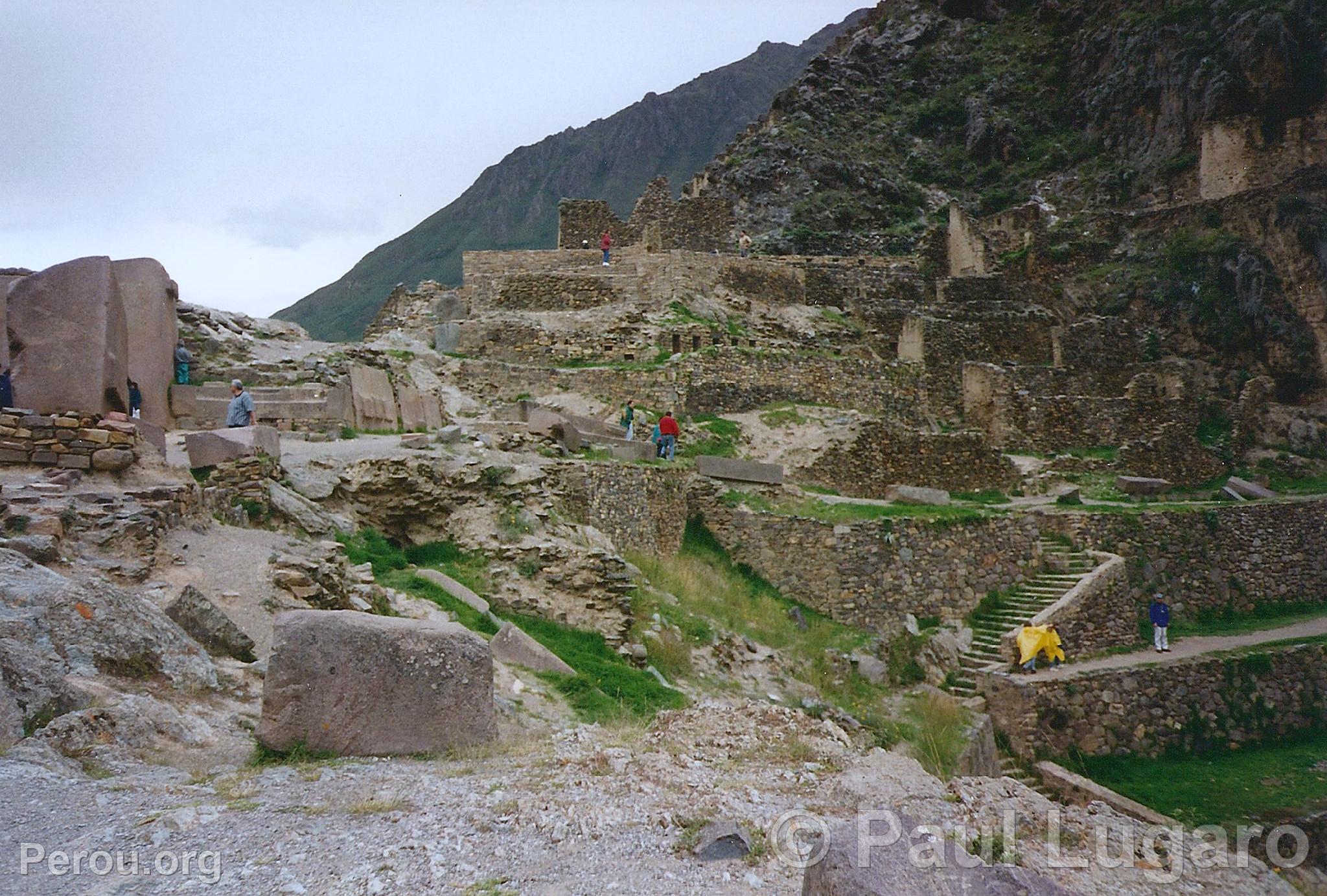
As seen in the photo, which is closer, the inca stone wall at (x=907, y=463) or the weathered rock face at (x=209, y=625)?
the weathered rock face at (x=209, y=625)

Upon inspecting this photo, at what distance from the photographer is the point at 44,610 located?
6.00m

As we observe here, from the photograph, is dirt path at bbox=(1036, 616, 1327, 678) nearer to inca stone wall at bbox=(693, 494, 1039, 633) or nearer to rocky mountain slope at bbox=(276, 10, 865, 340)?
inca stone wall at bbox=(693, 494, 1039, 633)

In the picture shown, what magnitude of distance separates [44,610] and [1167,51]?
1718 inches

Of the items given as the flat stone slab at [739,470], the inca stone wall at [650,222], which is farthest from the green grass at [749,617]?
the inca stone wall at [650,222]

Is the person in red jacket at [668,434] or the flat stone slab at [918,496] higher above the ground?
the person in red jacket at [668,434]

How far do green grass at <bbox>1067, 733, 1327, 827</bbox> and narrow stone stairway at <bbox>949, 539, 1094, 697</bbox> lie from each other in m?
2.02

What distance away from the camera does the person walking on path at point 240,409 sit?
13.3 meters

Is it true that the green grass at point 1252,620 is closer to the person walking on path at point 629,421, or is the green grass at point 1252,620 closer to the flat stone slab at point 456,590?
the person walking on path at point 629,421

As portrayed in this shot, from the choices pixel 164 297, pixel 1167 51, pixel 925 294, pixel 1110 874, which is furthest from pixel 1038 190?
pixel 1110 874

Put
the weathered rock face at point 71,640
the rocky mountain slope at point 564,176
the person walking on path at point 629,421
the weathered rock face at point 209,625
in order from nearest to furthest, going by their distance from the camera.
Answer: the weathered rock face at point 71,640, the weathered rock face at point 209,625, the person walking on path at point 629,421, the rocky mountain slope at point 564,176

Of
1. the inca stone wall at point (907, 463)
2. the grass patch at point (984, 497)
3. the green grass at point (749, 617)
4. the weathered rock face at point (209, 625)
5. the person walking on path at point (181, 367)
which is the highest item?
the person walking on path at point (181, 367)

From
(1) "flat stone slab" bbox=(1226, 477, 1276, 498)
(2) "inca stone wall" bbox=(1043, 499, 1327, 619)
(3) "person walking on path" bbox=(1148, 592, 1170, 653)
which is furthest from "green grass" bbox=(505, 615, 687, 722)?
(1) "flat stone slab" bbox=(1226, 477, 1276, 498)

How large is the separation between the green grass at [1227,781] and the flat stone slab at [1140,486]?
23.7 feet

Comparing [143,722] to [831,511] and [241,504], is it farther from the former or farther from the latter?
[831,511]
